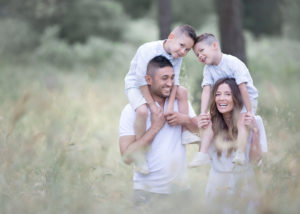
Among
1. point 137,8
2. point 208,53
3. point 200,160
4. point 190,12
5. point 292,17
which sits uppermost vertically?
point 137,8

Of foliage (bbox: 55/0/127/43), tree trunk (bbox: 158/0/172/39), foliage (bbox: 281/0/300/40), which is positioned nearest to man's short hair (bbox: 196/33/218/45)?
tree trunk (bbox: 158/0/172/39)

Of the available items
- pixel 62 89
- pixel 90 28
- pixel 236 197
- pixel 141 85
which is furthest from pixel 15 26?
pixel 236 197

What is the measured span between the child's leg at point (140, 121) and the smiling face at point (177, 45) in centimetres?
56

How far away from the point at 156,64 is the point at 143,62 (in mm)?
278

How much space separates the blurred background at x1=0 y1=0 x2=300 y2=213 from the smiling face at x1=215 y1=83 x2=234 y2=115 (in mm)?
429

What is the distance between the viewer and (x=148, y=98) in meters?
4.05

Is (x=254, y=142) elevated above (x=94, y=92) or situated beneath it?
situated beneath

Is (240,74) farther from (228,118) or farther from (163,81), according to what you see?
(163,81)

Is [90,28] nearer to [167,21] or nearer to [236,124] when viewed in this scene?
[167,21]

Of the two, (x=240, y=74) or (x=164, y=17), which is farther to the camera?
(x=164, y=17)

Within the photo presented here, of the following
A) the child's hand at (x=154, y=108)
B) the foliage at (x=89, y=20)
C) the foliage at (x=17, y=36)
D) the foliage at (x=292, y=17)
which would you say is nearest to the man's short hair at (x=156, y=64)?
the child's hand at (x=154, y=108)

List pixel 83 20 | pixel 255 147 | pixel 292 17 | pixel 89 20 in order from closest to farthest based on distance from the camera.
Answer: pixel 255 147 < pixel 83 20 < pixel 89 20 < pixel 292 17

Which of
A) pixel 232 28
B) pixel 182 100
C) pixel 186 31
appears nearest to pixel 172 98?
pixel 182 100

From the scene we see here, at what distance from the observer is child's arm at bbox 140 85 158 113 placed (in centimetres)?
402
